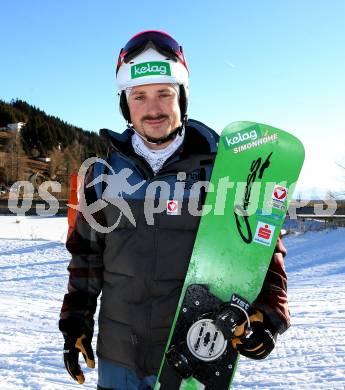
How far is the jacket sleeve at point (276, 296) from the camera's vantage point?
186cm

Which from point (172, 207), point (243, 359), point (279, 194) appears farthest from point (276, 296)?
point (243, 359)

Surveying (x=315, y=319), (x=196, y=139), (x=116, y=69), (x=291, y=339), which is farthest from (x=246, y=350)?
(x=315, y=319)

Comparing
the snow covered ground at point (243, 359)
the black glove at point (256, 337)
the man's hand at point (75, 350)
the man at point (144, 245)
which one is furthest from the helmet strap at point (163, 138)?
the snow covered ground at point (243, 359)

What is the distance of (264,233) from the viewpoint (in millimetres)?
2061

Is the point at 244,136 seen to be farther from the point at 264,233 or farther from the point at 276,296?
the point at 276,296

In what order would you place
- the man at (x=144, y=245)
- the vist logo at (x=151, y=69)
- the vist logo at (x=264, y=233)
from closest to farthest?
the man at (x=144, y=245) < the vist logo at (x=264, y=233) < the vist logo at (x=151, y=69)

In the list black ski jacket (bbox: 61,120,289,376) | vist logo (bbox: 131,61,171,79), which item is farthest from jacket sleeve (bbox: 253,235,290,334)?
vist logo (bbox: 131,61,171,79)

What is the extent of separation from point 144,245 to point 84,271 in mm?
400

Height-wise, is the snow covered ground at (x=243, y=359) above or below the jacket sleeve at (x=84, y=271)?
below

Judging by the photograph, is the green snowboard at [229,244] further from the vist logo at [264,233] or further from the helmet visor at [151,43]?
the helmet visor at [151,43]

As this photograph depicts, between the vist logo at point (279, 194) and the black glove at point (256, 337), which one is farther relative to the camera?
the vist logo at point (279, 194)

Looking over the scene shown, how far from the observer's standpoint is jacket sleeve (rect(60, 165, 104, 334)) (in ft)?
6.85

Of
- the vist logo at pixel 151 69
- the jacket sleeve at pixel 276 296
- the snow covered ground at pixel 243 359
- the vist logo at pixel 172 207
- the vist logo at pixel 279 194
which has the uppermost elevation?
the vist logo at pixel 151 69

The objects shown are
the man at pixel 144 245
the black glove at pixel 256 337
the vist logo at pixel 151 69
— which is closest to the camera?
the black glove at pixel 256 337
